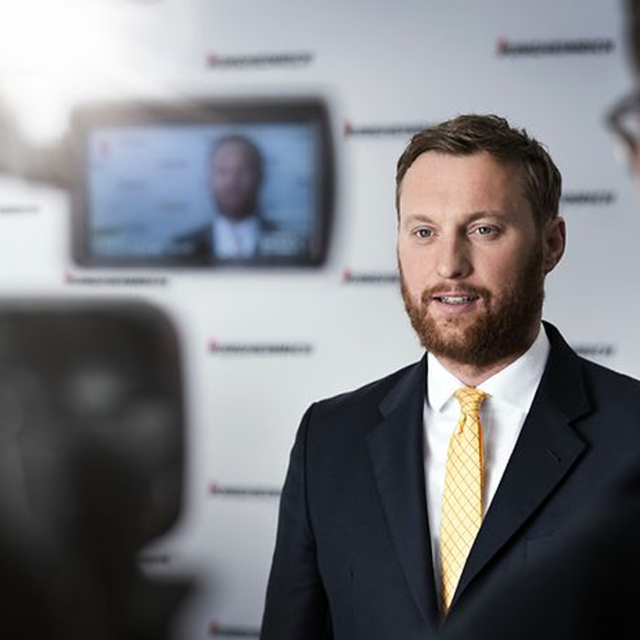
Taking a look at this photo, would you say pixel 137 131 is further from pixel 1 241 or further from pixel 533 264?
pixel 533 264

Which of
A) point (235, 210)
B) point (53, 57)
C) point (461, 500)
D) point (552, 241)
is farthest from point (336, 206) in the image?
point (461, 500)

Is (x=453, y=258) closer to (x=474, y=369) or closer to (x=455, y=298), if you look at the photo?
(x=455, y=298)

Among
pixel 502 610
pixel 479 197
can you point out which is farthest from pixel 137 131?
pixel 502 610

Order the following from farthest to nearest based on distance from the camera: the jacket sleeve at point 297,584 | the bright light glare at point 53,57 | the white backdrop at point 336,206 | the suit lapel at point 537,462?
1. the bright light glare at point 53,57
2. the white backdrop at point 336,206
3. the jacket sleeve at point 297,584
4. the suit lapel at point 537,462

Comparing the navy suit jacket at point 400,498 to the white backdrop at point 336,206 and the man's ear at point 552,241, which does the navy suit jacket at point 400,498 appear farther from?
the white backdrop at point 336,206

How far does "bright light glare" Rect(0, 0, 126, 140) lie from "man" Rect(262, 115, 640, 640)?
56.2 inches

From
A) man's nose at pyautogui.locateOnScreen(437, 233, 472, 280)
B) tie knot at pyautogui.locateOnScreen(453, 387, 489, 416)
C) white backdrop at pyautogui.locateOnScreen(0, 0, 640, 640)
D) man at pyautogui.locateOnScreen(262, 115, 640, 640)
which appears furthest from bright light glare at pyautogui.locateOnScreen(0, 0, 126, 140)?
tie knot at pyautogui.locateOnScreen(453, 387, 489, 416)

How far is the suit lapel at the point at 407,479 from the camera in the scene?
161 cm

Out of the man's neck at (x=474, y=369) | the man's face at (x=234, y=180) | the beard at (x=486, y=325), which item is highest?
the man's face at (x=234, y=180)

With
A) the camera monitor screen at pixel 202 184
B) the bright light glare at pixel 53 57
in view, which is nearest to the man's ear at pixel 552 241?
the camera monitor screen at pixel 202 184

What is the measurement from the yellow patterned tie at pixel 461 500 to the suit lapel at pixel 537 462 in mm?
45

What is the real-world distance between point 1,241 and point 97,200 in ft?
0.98

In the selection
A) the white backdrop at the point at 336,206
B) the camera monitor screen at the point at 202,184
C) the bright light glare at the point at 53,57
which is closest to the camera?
the white backdrop at the point at 336,206

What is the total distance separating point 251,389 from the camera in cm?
282
